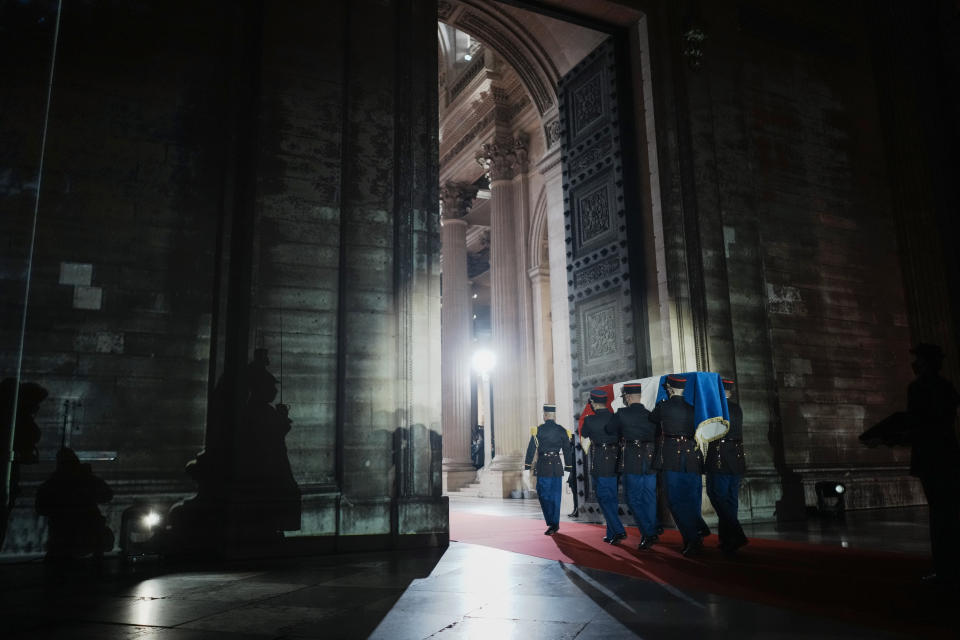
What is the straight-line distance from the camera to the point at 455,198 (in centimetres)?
2212

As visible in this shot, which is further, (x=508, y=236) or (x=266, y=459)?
(x=508, y=236)

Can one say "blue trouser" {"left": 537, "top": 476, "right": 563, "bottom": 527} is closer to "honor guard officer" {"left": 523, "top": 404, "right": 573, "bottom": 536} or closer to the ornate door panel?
"honor guard officer" {"left": 523, "top": 404, "right": 573, "bottom": 536}

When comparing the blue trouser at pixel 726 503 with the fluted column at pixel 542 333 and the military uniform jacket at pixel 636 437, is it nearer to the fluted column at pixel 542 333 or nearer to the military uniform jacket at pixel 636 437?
the military uniform jacket at pixel 636 437

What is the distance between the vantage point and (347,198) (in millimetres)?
8484

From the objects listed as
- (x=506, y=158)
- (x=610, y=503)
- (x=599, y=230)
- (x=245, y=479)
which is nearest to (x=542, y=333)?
(x=506, y=158)

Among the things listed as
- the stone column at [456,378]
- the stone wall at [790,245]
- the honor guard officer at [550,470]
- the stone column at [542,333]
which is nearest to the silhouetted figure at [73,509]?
the honor guard officer at [550,470]

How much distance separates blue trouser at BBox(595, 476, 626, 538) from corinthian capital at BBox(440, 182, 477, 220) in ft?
47.6

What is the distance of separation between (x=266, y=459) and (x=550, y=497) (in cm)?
364

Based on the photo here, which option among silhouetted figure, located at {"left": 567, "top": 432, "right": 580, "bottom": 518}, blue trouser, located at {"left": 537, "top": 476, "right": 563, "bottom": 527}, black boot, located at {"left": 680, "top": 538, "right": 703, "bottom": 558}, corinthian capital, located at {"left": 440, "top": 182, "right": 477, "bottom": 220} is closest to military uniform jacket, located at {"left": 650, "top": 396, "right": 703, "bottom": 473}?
black boot, located at {"left": 680, "top": 538, "right": 703, "bottom": 558}

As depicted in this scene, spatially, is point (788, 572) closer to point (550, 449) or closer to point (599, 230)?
point (550, 449)

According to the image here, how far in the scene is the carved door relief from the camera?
1060 cm

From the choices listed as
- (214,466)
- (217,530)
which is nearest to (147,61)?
(214,466)

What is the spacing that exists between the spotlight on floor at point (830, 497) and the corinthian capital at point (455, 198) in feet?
46.2

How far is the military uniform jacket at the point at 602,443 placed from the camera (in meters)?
8.45
